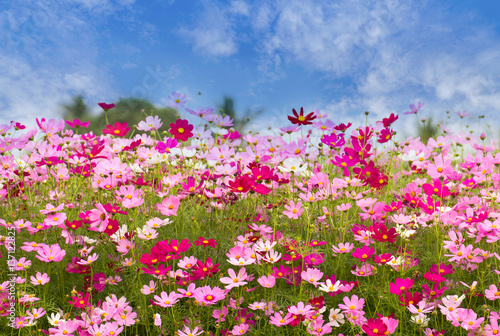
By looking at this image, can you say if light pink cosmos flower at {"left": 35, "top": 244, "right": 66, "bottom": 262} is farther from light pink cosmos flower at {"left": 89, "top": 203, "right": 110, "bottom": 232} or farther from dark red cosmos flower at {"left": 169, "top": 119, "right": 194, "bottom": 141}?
dark red cosmos flower at {"left": 169, "top": 119, "right": 194, "bottom": 141}

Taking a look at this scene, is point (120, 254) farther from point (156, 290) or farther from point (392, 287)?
point (392, 287)

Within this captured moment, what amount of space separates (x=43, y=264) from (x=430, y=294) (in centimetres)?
175

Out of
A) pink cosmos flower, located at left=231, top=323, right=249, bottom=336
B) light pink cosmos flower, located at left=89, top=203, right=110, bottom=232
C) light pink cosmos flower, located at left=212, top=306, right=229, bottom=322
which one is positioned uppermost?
light pink cosmos flower, located at left=89, top=203, right=110, bottom=232

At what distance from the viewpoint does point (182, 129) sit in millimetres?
2166

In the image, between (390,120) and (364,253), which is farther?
(390,120)

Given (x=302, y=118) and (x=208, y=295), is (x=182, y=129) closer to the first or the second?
(x=302, y=118)

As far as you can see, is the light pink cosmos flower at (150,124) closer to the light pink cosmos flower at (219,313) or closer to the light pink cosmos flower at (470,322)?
the light pink cosmos flower at (219,313)

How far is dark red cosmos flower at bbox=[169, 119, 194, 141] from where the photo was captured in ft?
7.02

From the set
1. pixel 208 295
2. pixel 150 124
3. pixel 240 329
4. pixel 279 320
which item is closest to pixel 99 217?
pixel 208 295

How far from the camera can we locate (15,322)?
1.64 m

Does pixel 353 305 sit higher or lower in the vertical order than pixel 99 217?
lower

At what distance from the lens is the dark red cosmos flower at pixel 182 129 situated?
2139 mm

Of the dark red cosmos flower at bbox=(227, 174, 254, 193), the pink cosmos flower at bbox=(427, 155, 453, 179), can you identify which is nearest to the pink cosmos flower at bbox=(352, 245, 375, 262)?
the dark red cosmos flower at bbox=(227, 174, 254, 193)

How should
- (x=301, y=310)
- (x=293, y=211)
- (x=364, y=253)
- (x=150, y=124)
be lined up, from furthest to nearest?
(x=150, y=124) < (x=293, y=211) < (x=364, y=253) < (x=301, y=310)
